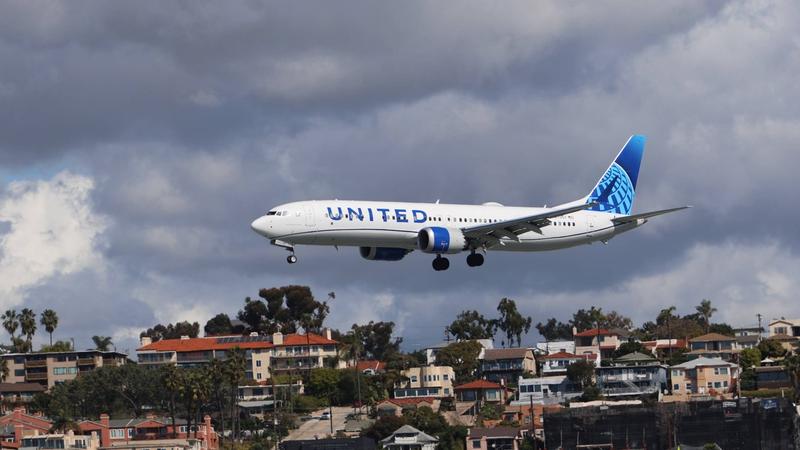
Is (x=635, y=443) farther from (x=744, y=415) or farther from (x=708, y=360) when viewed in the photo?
(x=708, y=360)

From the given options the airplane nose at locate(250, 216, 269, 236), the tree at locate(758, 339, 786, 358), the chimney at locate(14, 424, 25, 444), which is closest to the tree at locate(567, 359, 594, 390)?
the tree at locate(758, 339, 786, 358)

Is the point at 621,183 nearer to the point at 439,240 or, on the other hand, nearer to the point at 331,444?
the point at 439,240

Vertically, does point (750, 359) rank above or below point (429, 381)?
above

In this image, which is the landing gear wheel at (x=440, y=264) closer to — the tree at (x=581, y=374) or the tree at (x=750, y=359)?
the tree at (x=581, y=374)

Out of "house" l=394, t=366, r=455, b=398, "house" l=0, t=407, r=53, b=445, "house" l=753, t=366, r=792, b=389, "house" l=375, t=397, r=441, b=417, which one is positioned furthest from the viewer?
"house" l=394, t=366, r=455, b=398

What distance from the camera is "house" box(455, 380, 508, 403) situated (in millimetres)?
178250

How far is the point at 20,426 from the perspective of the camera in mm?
160500

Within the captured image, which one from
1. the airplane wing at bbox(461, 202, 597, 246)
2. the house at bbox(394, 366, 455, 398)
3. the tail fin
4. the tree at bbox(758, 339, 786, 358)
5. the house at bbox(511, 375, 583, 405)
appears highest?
the tail fin

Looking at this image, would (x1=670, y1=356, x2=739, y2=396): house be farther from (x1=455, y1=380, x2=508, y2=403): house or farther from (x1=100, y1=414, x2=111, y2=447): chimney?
(x1=100, y1=414, x2=111, y2=447): chimney

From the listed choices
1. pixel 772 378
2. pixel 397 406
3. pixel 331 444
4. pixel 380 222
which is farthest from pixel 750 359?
pixel 380 222

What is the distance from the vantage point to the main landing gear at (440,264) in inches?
3890

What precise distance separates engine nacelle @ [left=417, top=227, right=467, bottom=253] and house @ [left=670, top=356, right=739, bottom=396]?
83.8 metres

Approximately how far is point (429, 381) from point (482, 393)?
810 centimetres

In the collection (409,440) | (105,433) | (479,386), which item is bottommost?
(409,440)
